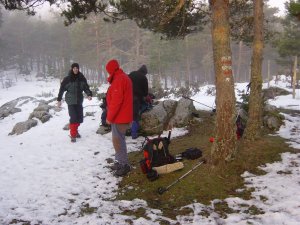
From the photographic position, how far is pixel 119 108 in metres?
6.38

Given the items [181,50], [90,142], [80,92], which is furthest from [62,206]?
[181,50]

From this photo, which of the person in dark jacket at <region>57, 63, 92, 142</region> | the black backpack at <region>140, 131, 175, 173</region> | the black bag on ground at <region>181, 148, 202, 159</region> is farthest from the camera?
the person in dark jacket at <region>57, 63, 92, 142</region>

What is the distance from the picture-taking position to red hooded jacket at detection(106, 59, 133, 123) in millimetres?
6340

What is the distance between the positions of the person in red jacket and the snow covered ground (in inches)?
16.8

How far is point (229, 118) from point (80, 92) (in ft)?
16.7

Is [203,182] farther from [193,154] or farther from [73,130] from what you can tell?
[73,130]

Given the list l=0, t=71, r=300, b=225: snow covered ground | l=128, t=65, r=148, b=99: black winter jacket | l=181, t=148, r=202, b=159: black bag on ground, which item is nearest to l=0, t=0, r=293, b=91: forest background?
l=128, t=65, r=148, b=99: black winter jacket

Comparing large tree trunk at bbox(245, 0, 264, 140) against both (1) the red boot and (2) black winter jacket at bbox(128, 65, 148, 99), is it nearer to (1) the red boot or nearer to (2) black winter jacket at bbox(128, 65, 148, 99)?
(2) black winter jacket at bbox(128, 65, 148, 99)

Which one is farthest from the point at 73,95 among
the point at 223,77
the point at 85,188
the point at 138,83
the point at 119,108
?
the point at 223,77

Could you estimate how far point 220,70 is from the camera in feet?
19.1

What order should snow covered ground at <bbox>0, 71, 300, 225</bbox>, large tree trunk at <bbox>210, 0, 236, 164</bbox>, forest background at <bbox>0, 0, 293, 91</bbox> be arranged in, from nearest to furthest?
snow covered ground at <bbox>0, 71, 300, 225</bbox> → large tree trunk at <bbox>210, 0, 236, 164</bbox> → forest background at <bbox>0, 0, 293, 91</bbox>

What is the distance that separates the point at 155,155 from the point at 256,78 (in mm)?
3041

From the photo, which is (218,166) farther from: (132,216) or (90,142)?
(90,142)

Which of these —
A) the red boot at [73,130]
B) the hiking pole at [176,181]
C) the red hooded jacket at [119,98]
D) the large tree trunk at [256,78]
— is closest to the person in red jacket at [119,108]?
the red hooded jacket at [119,98]
